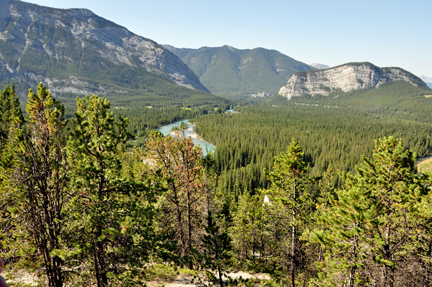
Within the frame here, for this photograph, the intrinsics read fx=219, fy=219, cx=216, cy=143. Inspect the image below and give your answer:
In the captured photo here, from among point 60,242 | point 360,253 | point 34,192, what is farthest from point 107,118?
point 360,253

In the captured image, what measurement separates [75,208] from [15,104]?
3974 centimetres

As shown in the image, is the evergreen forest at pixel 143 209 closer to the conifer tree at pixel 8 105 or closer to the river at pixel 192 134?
the conifer tree at pixel 8 105

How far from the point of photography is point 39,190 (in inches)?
336

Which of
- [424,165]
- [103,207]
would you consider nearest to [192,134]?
[424,165]

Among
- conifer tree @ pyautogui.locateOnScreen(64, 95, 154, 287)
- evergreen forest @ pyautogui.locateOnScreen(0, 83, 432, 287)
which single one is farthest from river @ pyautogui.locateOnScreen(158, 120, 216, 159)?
conifer tree @ pyautogui.locateOnScreen(64, 95, 154, 287)

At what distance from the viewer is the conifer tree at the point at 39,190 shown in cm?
820

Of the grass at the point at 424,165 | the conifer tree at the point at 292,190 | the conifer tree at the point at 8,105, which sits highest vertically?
the conifer tree at the point at 8,105

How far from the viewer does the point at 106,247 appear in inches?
396

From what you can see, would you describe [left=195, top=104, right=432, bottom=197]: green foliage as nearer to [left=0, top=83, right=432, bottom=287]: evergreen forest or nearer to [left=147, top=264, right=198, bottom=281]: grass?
[left=147, top=264, right=198, bottom=281]: grass

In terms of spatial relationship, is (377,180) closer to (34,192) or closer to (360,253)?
(360,253)

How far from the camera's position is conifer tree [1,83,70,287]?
8.20 meters

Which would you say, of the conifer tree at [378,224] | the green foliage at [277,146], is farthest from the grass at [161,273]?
the green foliage at [277,146]

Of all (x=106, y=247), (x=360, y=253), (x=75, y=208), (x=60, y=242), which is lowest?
(x=360, y=253)

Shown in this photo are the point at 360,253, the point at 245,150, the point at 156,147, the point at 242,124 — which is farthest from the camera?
the point at 242,124
